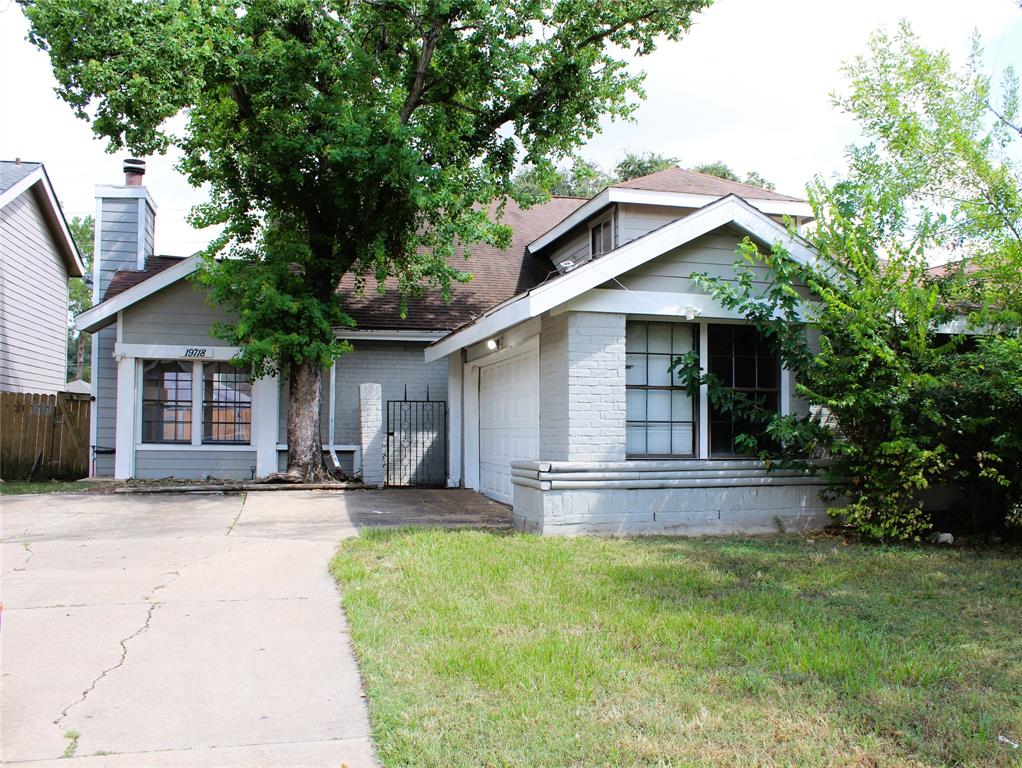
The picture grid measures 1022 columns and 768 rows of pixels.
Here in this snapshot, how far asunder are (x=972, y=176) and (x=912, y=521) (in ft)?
16.2

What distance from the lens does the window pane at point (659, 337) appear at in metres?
10.2

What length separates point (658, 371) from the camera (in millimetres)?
10227

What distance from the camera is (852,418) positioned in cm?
923

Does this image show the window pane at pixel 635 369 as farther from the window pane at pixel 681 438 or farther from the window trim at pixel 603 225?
the window trim at pixel 603 225

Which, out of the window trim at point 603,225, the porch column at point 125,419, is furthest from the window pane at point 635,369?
the porch column at point 125,419

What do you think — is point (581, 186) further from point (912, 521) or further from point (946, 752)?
point (946, 752)

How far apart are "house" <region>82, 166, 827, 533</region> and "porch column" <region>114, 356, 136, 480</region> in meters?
0.04

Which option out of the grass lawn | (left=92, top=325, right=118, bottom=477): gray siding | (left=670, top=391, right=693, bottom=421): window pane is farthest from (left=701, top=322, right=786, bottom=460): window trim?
(left=92, top=325, right=118, bottom=477): gray siding

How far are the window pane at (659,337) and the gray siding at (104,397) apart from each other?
11574mm

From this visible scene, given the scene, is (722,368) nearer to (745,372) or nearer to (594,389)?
(745,372)

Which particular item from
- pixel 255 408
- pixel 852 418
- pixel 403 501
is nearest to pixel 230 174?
→ pixel 255 408

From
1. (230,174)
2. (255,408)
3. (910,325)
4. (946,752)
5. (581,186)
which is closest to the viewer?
(946,752)

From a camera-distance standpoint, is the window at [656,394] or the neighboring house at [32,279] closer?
the window at [656,394]

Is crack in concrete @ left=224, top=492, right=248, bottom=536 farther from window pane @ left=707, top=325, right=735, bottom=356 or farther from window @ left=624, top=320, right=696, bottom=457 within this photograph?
window pane @ left=707, top=325, right=735, bottom=356
